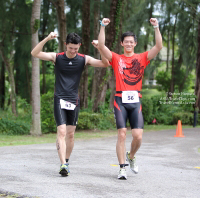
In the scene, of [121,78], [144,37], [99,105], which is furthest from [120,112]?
[144,37]

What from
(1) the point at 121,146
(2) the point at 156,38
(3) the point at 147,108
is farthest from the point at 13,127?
(2) the point at 156,38

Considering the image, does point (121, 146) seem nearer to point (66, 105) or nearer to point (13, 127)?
point (66, 105)

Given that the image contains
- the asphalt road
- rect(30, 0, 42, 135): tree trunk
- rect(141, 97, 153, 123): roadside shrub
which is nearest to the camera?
the asphalt road

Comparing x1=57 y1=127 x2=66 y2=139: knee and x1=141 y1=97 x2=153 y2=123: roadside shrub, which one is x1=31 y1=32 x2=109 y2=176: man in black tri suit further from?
x1=141 y1=97 x2=153 y2=123: roadside shrub

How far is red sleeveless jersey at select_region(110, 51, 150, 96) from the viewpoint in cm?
591

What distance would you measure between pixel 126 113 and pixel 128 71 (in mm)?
642

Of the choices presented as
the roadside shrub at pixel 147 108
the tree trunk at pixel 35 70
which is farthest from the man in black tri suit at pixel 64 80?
the roadside shrub at pixel 147 108

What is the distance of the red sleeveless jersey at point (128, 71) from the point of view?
19.4 ft

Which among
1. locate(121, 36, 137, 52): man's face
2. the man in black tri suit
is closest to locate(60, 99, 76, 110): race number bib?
the man in black tri suit

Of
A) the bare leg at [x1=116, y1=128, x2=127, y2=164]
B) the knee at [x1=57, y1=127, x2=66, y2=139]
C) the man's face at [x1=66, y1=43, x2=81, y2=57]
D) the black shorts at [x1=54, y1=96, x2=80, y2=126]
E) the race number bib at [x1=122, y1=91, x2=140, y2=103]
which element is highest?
the man's face at [x1=66, y1=43, x2=81, y2=57]

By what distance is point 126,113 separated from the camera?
19.7 feet

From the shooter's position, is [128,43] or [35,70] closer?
[128,43]

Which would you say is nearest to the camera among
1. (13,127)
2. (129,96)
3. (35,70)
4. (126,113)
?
(129,96)

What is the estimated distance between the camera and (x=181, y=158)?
28.6 feet
